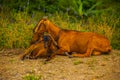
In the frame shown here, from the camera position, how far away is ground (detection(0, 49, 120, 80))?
312 inches

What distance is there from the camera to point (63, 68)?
8617 mm

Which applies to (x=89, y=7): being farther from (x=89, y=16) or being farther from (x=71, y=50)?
(x=71, y=50)

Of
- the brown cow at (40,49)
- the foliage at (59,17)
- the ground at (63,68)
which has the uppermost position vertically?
the foliage at (59,17)

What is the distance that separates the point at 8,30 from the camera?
1180 cm

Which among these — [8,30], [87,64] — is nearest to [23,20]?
[8,30]

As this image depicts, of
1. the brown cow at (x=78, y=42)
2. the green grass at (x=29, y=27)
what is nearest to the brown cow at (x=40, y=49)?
the brown cow at (x=78, y=42)

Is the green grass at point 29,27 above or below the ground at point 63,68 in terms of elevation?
above

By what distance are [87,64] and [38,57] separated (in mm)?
1504

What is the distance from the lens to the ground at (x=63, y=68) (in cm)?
794

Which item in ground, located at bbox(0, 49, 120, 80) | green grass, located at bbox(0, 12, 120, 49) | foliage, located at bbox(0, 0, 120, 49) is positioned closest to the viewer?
ground, located at bbox(0, 49, 120, 80)

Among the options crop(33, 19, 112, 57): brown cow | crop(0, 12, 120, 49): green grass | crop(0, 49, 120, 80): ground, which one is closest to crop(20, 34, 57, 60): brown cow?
crop(0, 49, 120, 80): ground

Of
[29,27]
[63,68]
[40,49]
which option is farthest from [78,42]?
[29,27]

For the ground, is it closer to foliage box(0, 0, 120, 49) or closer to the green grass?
the green grass

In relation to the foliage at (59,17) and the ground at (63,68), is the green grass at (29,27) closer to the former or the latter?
the foliage at (59,17)
